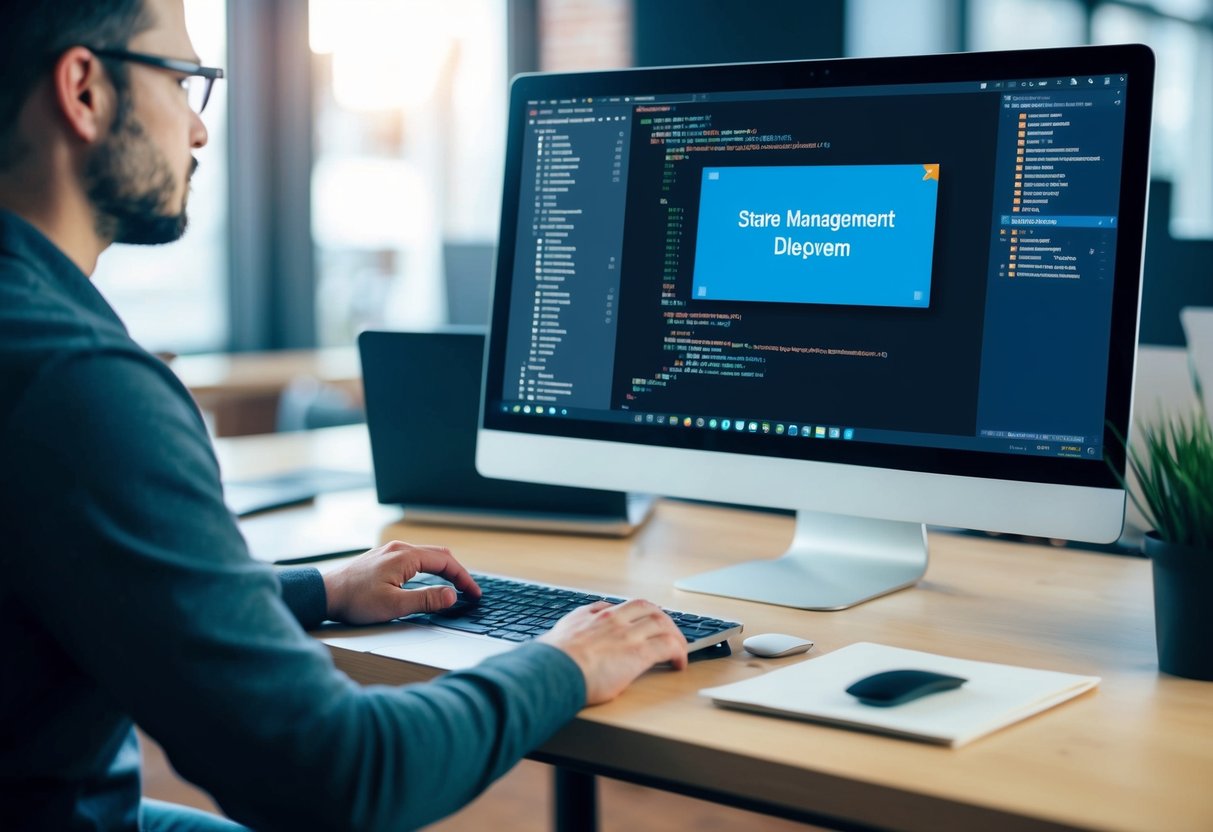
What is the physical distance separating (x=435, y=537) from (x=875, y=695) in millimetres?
778

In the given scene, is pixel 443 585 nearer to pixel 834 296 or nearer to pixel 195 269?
pixel 834 296

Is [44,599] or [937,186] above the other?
[937,186]

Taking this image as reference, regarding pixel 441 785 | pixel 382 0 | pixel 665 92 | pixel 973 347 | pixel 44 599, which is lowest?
pixel 441 785

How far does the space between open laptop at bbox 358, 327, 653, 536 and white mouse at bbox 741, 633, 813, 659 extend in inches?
21.0

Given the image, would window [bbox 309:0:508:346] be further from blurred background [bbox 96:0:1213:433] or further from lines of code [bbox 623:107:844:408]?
lines of code [bbox 623:107:844:408]

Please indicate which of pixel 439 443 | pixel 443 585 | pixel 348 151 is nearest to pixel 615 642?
pixel 443 585

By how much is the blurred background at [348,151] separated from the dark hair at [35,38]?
2816 mm

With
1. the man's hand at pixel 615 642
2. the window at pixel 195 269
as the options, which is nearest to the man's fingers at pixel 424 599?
the man's hand at pixel 615 642

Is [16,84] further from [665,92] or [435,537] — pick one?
[435,537]

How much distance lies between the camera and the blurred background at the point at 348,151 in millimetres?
4512

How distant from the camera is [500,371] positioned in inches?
56.9

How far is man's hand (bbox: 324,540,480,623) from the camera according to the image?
112 centimetres

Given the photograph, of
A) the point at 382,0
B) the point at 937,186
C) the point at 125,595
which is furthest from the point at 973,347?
the point at 382,0

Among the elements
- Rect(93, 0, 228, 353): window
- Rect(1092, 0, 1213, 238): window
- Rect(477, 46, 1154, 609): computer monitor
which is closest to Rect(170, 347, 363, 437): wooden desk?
Rect(93, 0, 228, 353): window
